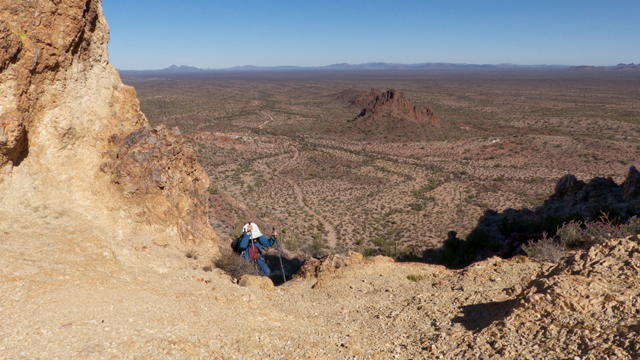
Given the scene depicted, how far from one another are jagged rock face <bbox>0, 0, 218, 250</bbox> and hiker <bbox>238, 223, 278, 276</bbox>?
3.83 ft

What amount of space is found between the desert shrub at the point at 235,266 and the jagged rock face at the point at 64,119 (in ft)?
3.66

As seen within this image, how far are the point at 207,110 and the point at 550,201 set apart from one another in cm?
6041

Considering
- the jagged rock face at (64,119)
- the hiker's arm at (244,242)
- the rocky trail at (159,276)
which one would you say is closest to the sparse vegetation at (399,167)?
the hiker's arm at (244,242)

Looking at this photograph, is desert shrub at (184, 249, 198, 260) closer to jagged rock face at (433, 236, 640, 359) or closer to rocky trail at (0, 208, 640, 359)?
rocky trail at (0, 208, 640, 359)

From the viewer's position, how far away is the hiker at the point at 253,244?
29.8 feet

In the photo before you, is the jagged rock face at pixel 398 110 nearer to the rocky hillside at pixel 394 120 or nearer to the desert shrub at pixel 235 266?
the rocky hillside at pixel 394 120

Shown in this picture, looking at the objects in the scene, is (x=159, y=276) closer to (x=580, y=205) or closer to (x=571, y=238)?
(x=571, y=238)

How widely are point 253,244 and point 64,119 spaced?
496cm

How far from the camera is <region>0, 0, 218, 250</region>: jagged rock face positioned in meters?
6.88

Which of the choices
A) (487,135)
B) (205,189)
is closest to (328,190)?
(205,189)

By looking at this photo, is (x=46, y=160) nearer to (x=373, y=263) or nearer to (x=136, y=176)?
(x=136, y=176)

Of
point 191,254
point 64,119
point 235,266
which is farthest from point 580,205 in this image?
point 64,119

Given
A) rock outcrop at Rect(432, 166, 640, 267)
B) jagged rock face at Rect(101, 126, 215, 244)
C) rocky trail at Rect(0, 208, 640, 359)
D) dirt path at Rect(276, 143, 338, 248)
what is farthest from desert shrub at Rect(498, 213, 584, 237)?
jagged rock face at Rect(101, 126, 215, 244)

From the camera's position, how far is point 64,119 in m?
7.85
